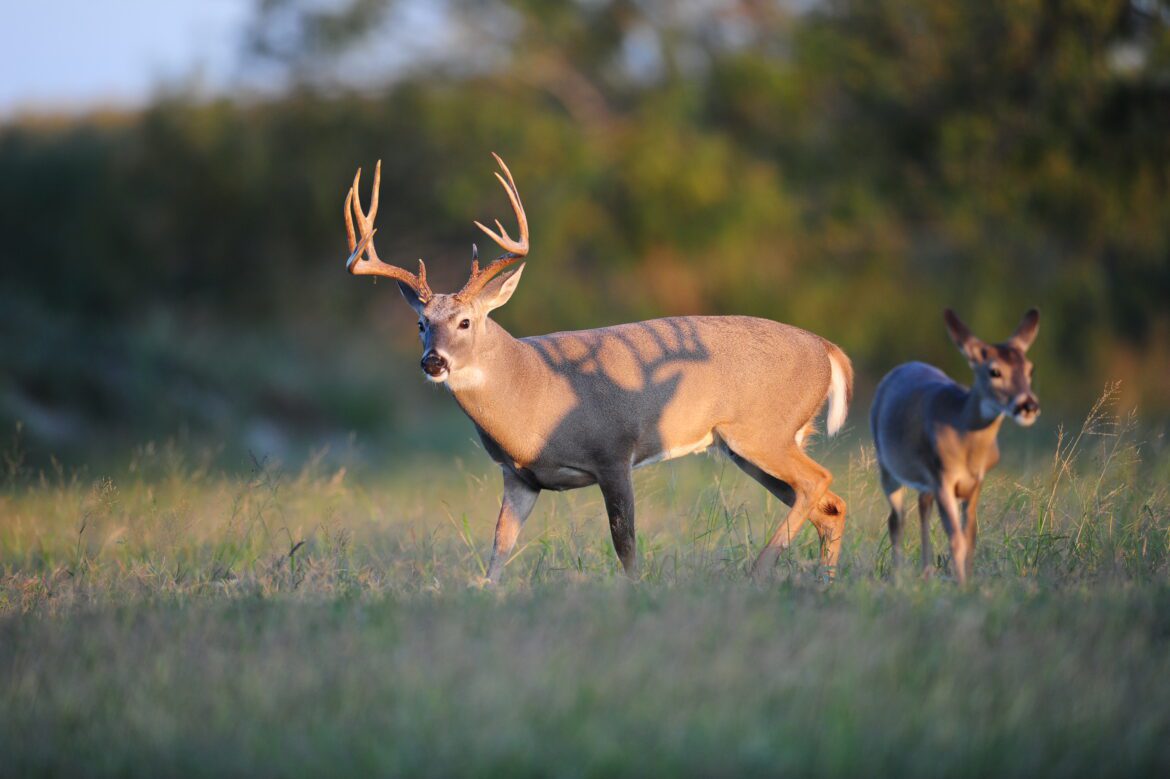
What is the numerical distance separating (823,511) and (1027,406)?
2.06 meters

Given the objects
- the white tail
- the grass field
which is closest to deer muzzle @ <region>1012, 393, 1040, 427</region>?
the grass field

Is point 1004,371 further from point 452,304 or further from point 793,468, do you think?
point 452,304

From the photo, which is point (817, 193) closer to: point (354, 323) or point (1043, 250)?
point (1043, 250)

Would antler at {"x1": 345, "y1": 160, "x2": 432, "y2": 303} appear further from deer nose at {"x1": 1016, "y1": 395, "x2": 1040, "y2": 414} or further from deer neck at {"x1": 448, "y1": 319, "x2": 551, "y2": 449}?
deer nose at {"x1": 1016, "y1": 395, "x2": 1040, "y2": 414}

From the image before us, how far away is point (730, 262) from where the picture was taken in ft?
60.8

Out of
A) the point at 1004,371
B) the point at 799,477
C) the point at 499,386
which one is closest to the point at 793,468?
the point at 799,477

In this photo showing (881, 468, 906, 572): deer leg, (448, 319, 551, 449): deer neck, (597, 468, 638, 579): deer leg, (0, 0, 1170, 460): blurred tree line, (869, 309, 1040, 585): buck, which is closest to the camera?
(869, 309, 1040, 585): buck

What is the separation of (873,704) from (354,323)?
1612 centimetres

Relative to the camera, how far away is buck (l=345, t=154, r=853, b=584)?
6527 mm

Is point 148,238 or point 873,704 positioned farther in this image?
point 148,238

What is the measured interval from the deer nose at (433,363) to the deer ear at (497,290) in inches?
18.7

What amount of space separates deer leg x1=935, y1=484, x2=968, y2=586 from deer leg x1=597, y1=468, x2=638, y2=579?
1.49 m

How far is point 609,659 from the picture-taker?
4395 millimetres

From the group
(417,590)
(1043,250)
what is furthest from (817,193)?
(417,590)
